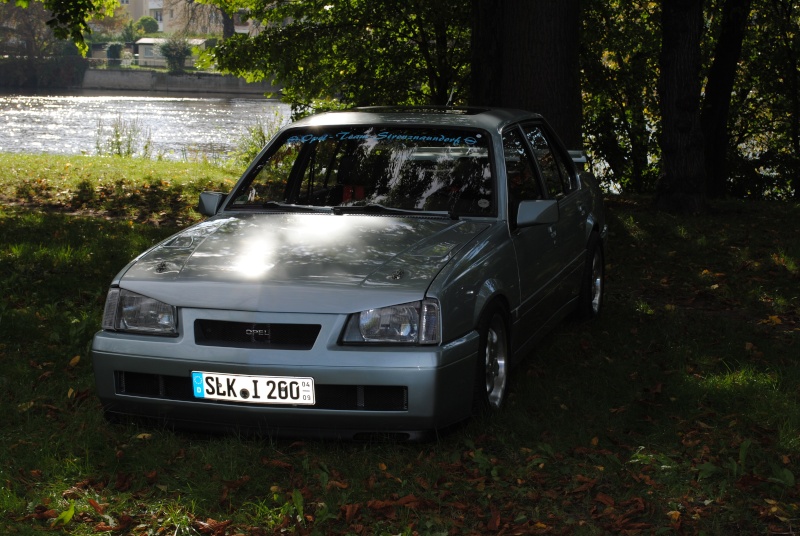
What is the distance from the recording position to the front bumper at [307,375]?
4.51 m

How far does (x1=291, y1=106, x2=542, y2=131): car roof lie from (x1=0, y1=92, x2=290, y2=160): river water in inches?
632

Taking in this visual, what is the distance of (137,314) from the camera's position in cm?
481

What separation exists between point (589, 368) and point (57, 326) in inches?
138

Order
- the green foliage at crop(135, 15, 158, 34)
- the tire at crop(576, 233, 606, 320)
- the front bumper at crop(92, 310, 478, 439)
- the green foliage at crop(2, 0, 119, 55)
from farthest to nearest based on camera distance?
the green foliage at crop(135, 15, 158, 34)
the green foliage at crop(2, 0, 119, 55)
the tire at crop(576, 233, 606, 320)
the front bumper at crop(92, 310, 478, 439)

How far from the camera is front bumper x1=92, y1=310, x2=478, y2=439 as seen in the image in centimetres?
451

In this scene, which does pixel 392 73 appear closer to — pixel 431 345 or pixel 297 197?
pixel 297 197

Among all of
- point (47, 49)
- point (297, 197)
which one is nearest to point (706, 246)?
point (297, 197)

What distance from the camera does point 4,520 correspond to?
13.6 ft

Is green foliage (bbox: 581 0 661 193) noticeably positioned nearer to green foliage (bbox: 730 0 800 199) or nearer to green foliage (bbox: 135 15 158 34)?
green foliage (bbox: 730 0 800 199)

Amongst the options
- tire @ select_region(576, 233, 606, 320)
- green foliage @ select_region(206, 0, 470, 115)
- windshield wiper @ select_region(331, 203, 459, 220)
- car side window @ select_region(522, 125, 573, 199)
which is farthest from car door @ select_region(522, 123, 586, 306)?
green foliage @ select_region(206, 0, 470, 115)

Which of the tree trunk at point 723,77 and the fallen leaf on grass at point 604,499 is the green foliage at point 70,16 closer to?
the tree trunk at point 723,77

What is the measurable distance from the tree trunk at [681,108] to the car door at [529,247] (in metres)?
7.15

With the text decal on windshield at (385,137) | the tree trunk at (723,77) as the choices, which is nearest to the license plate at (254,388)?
the text decal on windshield at (385,137)

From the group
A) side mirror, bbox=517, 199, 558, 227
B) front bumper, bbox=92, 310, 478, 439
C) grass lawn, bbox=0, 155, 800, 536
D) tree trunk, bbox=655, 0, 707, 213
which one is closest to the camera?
grass lawn, bbox=0, 155, 800, 536
